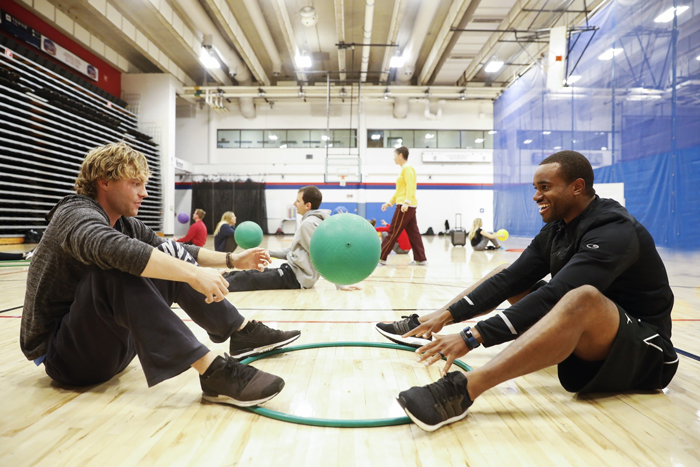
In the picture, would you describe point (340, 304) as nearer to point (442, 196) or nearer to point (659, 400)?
point (659, 400)

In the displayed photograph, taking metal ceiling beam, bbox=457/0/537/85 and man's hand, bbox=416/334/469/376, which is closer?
man's hand, bbox=416/334/469/376

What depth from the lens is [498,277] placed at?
205 centimetres

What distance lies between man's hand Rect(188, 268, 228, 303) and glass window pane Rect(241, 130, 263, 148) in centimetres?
1947

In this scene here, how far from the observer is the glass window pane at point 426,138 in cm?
1998

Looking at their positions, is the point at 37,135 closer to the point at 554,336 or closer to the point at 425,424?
the point at 425,424

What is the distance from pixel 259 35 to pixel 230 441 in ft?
46.7

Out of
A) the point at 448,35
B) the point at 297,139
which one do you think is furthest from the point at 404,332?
the point at 297,139

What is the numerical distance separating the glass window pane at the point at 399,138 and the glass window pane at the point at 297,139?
12.7ft

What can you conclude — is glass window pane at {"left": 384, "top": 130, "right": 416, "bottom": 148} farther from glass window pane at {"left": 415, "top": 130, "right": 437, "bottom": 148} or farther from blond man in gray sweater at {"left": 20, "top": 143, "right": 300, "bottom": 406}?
blond man in gray sweater at {"left": 20, "top": 143, "right": 300, "bottom": 406}

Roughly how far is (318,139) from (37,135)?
1152 cm

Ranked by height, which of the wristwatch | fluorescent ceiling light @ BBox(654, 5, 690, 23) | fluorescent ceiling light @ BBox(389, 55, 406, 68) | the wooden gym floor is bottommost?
the wooden gym floor

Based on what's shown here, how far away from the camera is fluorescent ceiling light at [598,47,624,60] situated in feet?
22.6

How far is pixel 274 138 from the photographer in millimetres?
20062

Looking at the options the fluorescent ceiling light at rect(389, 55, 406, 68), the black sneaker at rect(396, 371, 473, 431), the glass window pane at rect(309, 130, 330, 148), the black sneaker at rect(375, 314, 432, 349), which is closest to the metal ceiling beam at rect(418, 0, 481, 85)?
the fluorescent ceiling light at rect(389, 55, 406, 68)
